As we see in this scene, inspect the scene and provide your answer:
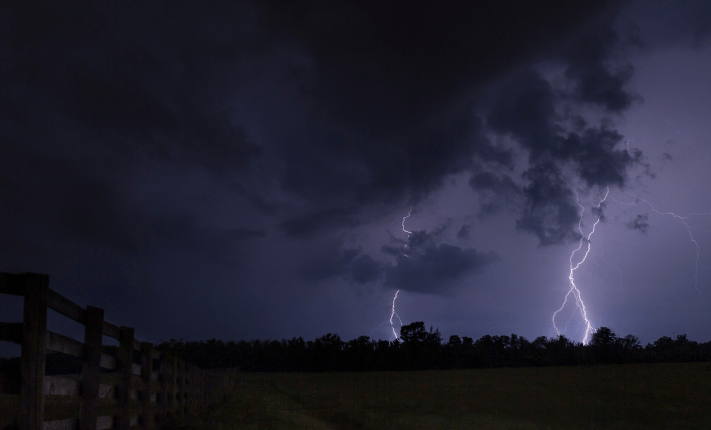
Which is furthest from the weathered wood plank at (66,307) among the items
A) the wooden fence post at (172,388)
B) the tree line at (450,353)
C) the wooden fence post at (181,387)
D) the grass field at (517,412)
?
the tree line at (450,353)

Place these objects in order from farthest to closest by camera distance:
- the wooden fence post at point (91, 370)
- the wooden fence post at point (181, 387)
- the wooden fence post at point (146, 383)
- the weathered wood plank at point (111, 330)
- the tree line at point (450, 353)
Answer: the tree line at point (450, 353), the wooden fence post at point (181, 387), the wooden fence post at point (146, 383), the weathered wood plank at point (111, 330), the wooden fence post at point (91, 370)

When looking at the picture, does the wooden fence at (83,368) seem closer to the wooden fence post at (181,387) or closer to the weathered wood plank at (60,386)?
the weathered wood plank at (60,386)

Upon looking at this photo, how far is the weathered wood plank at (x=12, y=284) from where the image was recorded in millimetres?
3831

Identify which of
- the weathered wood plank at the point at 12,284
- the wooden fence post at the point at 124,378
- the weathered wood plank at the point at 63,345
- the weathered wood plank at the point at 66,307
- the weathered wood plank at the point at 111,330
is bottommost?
the wooden fence post at the point at 124,378

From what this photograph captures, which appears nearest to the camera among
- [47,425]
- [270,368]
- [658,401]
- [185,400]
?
[47,425]

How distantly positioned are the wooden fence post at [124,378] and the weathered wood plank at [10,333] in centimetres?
280

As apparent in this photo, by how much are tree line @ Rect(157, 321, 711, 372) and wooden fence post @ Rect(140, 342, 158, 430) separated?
234 ft

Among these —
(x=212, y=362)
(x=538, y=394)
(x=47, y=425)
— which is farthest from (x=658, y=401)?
(x=212, y=362)

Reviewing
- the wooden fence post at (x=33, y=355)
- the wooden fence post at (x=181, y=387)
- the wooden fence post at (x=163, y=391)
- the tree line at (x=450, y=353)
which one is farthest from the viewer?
the tree line at (x=450, y=353)

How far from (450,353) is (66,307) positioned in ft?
319

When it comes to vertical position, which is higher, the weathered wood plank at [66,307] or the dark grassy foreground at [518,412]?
the weathered wood plank at [66,307]

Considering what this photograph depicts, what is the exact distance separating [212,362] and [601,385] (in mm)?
118830

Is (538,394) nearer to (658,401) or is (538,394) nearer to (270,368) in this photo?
(658,401)

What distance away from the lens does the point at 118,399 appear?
637 centimetres
